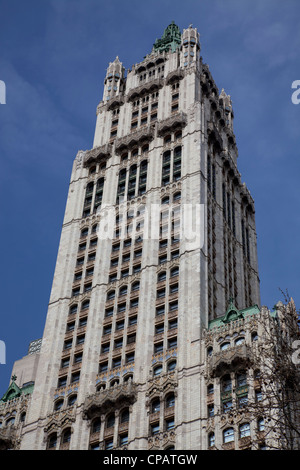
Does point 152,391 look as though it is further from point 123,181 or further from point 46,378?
point 123,181

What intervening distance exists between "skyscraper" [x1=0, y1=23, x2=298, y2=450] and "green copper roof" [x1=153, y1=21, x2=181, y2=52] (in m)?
9.70

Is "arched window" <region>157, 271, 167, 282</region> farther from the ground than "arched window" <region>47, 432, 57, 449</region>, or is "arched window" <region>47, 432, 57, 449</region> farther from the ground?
"arched window" <region>157, 271, 167, 282</region>

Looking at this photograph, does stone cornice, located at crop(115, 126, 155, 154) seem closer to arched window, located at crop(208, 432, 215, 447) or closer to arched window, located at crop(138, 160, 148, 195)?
arched window, located at crop(138, 160, 148, 195)

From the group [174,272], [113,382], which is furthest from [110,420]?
[174,272]

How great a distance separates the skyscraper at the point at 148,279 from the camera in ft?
283

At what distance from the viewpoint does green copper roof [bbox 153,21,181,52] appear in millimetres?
149500

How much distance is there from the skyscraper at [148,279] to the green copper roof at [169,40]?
382 inches

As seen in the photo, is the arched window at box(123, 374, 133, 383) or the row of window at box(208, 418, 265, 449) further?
the arched window at box(123, 374, 133, 383)

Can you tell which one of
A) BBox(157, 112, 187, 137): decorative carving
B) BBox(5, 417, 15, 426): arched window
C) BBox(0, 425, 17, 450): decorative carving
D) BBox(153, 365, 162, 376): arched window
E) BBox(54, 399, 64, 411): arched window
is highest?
BBox(157, 112, 187, 137): decorative carving

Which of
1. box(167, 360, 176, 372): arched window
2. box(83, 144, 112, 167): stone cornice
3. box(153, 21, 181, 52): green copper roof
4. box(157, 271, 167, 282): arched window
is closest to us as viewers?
box(167, 360, 176, 372): arched window

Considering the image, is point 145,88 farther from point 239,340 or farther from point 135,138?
point 239,340

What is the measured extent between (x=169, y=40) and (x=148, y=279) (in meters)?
66.0

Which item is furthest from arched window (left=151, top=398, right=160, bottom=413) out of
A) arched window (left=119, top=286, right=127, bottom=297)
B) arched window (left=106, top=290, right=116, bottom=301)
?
arched window (left=106, top=290, right=116, bottom=301)
